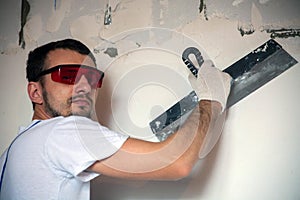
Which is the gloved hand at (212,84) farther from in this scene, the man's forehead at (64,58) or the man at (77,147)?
the man's forehead at (64,58)

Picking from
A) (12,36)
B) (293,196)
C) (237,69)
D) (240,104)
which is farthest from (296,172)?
(12,36)

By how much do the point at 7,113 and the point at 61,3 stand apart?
56cm

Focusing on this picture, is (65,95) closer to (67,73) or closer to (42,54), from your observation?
(67,73)

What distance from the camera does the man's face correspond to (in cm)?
111

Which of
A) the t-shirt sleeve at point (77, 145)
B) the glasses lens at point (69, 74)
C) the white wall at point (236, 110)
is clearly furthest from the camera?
the white wall at point (236, 110)

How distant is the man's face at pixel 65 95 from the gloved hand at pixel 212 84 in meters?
0.38

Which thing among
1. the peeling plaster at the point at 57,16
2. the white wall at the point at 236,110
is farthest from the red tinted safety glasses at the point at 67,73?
the peeling plaster at the point at 57,16

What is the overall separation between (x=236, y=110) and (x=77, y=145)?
2.09ft

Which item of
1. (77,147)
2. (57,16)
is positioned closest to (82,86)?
(77,147)

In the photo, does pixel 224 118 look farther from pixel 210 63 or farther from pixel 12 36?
pixel 12 36

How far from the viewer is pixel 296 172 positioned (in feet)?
3.95

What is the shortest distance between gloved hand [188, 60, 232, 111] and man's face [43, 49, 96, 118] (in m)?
0.38

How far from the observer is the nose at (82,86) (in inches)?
44.0

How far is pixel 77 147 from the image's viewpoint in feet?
3.00
